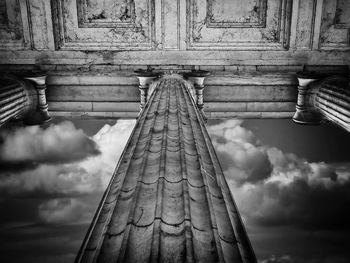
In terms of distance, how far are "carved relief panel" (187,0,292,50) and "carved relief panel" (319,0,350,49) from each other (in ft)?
2.72

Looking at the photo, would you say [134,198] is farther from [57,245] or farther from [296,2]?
[57,245]

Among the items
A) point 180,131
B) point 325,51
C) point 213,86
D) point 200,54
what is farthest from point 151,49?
point 180,131

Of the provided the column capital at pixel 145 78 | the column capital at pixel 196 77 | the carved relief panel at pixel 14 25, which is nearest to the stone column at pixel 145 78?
the column capital at pixel 145 78

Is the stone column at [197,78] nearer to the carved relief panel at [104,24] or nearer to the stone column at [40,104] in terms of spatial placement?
the carved relief panel at [104,24]

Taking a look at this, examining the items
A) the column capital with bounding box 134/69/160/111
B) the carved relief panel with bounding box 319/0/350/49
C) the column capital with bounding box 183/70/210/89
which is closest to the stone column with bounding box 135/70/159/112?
the column capital with bounding box 134/69/160/111

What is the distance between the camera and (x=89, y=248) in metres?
1.80

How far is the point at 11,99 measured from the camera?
22.4 feet

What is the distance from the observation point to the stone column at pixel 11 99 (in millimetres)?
6414

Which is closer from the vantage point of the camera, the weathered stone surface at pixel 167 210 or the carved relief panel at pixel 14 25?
the weathered stone surface at pixel 167 210

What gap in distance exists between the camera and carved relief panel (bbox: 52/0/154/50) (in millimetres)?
7980

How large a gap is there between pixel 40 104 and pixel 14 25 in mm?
1938

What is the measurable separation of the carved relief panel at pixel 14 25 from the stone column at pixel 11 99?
3.57 feet

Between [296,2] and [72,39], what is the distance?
529 cm

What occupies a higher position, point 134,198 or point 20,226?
point 134,198
